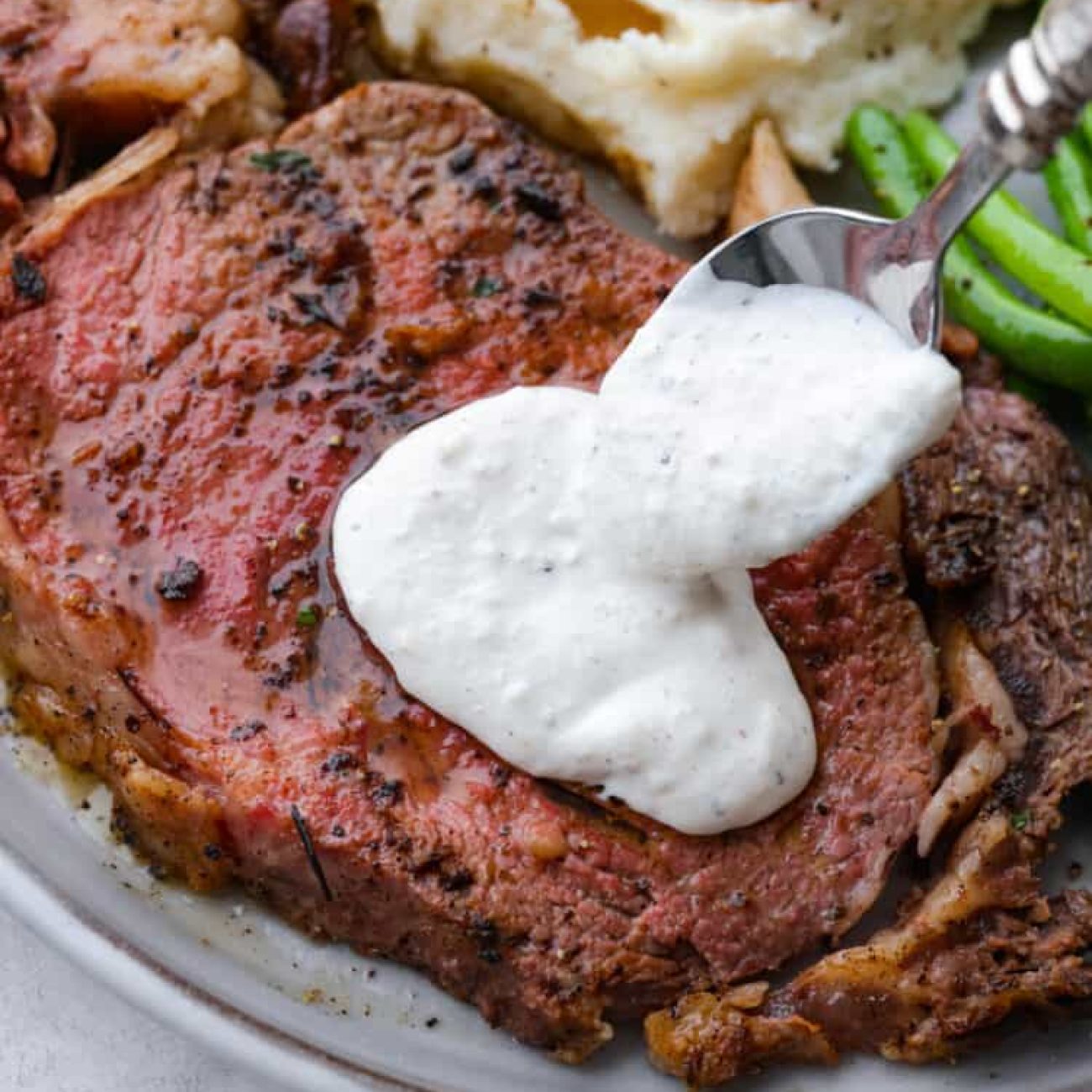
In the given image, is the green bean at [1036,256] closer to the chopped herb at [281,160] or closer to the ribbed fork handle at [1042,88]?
the ribbed fork handle at [1042,88]

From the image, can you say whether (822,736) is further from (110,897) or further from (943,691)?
(110,897)

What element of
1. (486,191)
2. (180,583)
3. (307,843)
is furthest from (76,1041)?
(486,191)

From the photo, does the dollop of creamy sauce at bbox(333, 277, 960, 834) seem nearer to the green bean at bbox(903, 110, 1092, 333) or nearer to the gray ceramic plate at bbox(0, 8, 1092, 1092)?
the gray ceramic plate at bbox(0, 8, 1092, 1092)

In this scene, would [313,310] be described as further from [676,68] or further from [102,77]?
[676,68]

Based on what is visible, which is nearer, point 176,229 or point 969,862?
point 969,862

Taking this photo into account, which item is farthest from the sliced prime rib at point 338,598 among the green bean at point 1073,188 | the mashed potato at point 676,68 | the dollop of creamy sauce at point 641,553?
the green bean at point 1073,188

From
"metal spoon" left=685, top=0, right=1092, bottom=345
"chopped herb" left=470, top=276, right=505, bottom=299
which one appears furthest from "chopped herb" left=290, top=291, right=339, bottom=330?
"metal spoon" left=685, top=0, right=1092, bottom=345

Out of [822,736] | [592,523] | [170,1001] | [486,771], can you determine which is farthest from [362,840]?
[822,736]
